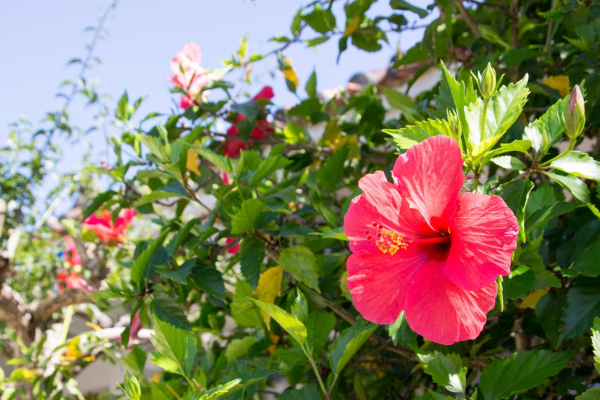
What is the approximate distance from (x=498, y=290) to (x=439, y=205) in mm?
129

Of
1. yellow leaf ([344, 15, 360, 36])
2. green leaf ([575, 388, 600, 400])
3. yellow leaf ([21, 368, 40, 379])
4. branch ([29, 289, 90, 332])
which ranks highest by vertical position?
yellow leaf ([344, 15, 360, 36])

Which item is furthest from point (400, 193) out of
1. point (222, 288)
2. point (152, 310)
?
point (152, 310)

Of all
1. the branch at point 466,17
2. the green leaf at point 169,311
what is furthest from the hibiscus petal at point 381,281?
the branch at point 466,17

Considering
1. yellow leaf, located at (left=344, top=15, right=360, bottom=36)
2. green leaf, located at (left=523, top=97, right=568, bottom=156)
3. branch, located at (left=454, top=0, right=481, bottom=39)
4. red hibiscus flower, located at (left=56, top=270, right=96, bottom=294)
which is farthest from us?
red hibiscus flower, located at (left=56, top=270, right=96, bottom=294)

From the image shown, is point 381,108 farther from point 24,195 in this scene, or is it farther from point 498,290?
point 24,195

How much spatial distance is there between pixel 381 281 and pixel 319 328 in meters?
0.29

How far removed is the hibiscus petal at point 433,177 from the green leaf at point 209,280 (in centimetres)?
51

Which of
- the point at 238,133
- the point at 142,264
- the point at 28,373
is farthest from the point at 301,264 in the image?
the point at 28,373

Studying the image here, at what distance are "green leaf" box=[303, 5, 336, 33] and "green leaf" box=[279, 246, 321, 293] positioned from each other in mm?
804

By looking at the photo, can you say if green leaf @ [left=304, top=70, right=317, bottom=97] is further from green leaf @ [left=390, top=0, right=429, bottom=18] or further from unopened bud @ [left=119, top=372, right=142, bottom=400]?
unopened bud @ [left=119, top=372, right=142, bottom=400]

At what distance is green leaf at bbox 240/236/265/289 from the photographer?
3.23ft

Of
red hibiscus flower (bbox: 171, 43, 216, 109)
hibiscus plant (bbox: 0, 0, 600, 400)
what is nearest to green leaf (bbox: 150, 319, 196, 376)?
hibiscus plant (bbox: 0, 0, 600, 400)

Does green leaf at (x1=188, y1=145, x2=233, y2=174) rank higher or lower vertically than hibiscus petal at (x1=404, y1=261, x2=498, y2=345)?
higher

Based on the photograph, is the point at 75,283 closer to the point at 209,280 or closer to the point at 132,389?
the point at 209,280
